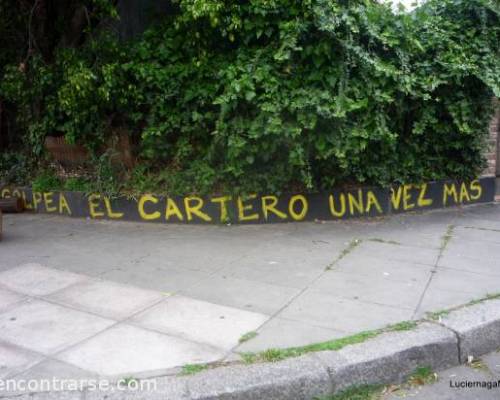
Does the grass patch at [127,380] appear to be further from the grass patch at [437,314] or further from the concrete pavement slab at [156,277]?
the grass patch at [437,314]

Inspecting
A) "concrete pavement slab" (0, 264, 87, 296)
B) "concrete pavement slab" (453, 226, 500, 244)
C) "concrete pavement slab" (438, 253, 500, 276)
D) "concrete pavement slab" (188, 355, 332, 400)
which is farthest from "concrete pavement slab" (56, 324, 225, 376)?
"concrete pavement slab" (453, 226, 500, 244)

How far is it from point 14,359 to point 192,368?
1.12 metres

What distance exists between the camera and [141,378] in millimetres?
3062

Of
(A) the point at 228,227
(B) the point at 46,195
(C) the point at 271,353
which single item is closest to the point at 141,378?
(C) the point at 271,353

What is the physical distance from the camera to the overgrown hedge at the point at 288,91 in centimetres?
569

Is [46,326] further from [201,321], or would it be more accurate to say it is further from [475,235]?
[475,235]

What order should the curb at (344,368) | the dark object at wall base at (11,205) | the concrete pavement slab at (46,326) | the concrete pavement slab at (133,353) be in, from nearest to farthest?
the curb at (344,368) → the concrete pavement slab at (133,353) → the concrete pavement slab at (46,326) → the dark object at wall base at (11,205)

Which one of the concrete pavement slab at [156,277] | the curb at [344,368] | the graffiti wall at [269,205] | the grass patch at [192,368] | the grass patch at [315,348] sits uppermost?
the graffiti wall at [269,205]

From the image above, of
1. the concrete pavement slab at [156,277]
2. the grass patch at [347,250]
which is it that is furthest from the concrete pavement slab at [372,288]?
the concrete pavement slab at [156,277]

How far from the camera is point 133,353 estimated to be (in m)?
3.35

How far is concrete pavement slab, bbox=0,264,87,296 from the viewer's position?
451 centimetres

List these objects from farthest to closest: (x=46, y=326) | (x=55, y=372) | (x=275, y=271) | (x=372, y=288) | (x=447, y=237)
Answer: (x=447, y=237)
(x=275, y=271)
(x=372, y=288)
(x=46, y=326)
(x=55, y=372)

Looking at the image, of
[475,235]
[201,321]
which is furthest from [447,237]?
[201,321]

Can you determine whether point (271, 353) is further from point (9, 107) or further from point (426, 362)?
point (9, 107)
